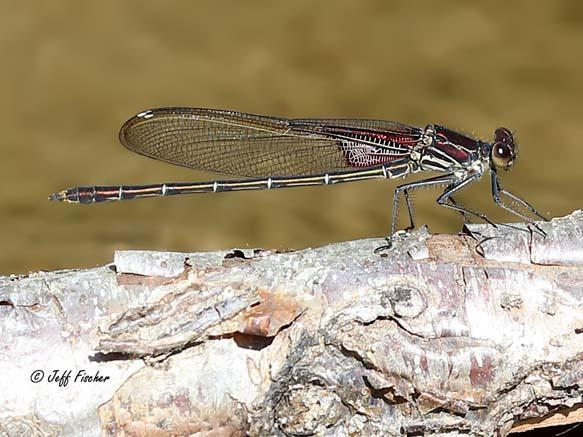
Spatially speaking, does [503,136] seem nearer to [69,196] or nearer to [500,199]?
[500,199]

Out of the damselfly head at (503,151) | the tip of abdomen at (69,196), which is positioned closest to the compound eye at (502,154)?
the damselfly head at (503,151)

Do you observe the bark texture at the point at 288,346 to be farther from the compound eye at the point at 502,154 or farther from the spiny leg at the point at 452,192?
the compound eye at the point at 502,154

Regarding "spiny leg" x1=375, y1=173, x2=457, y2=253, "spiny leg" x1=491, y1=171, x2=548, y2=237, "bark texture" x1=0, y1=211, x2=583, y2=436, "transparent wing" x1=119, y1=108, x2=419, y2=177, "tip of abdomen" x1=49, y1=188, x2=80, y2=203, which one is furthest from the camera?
"transparent wing" x1=119, y1=108, x2=419, y2=177

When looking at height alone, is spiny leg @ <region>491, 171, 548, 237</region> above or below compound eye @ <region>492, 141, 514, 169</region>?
below

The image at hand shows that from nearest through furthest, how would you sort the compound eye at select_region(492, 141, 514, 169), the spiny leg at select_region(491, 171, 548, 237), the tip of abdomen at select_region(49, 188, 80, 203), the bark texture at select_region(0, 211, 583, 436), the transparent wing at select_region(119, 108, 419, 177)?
the bark texture at select_region(0, 211, 583, 436) → the spiny leg at select_region(491, 171, 548, 237) → the tip of abdomen at select_region(49, 188, 80, 203) → the compound eye at select_region(492, 141, 514, 169) → the transparent wing at select_region(119, 108, 419, 177)

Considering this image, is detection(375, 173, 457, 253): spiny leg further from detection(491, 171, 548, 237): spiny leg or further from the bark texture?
the bark texture

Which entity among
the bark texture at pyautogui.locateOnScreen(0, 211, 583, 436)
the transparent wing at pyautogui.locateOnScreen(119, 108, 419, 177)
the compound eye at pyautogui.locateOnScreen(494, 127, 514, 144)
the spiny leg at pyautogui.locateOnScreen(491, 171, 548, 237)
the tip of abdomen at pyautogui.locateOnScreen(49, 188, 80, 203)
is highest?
the transparent wing at pyautogui.locateOnScreen(119, 108, 419, 177)

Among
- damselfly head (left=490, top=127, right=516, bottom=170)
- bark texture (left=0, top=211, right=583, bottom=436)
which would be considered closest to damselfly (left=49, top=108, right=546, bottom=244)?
damselfly head (left=490, top=127, right=516, bottom=170)
